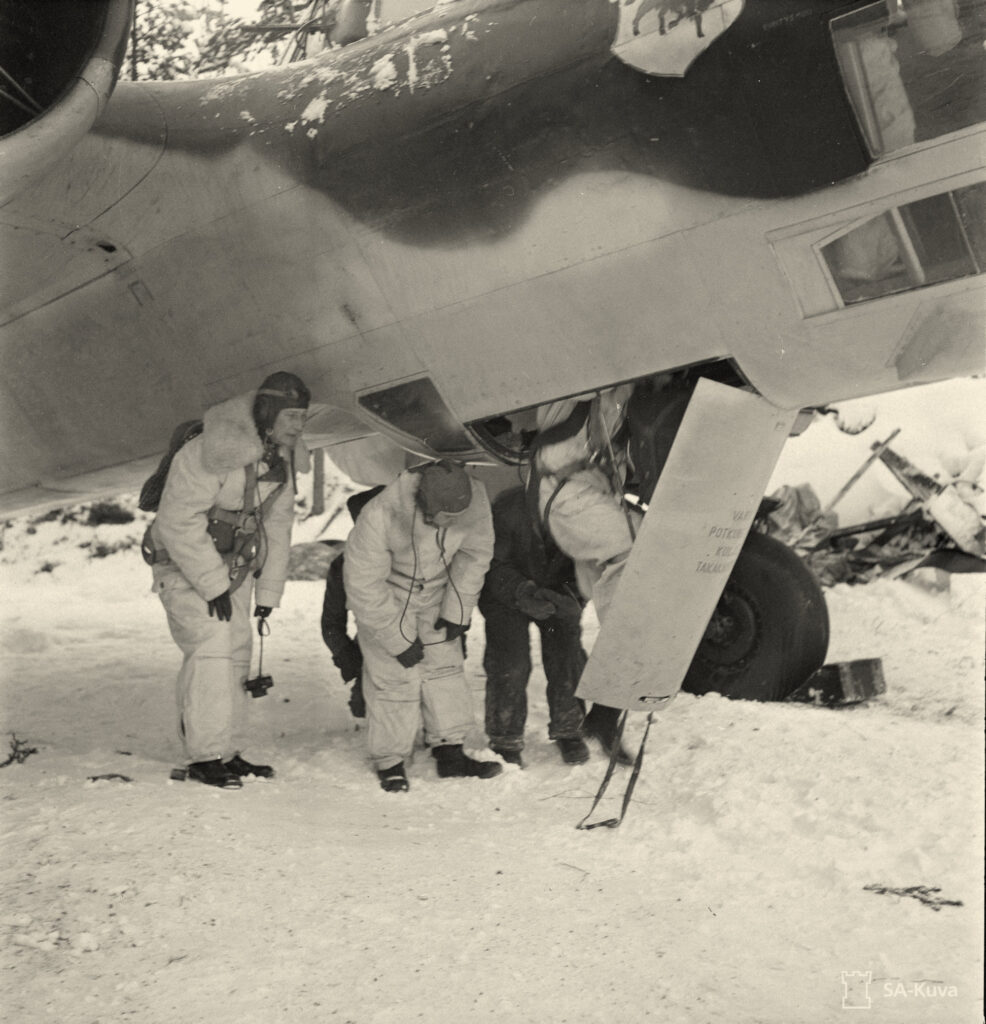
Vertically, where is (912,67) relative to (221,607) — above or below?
above

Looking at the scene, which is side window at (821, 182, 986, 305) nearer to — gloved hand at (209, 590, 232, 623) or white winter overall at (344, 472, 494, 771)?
white winter overall at (344, 472, 494, 771)

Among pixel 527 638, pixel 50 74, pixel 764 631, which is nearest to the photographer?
pixel 50 74

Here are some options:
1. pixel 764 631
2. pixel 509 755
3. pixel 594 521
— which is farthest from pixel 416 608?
pixel 764 631

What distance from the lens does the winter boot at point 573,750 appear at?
183 inches

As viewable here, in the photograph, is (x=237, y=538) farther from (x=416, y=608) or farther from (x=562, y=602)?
(x=562, y=602)

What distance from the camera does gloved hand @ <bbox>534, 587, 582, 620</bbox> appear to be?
473cm

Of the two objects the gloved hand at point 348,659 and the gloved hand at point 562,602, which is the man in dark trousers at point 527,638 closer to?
the gloved hand at point 562,602

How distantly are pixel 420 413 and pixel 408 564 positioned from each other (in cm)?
72

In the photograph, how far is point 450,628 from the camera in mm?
4668

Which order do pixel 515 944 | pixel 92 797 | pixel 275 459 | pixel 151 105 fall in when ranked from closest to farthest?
1. pixel 515 944
2. pixel 92 797
3. pixel 151 105
4. pixel 275 459

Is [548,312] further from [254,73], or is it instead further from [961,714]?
[961,714]

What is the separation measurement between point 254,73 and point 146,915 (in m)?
3.16

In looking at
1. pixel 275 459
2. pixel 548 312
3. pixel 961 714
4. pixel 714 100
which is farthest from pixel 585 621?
pixel 714 100

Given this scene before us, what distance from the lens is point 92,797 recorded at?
3.60m
